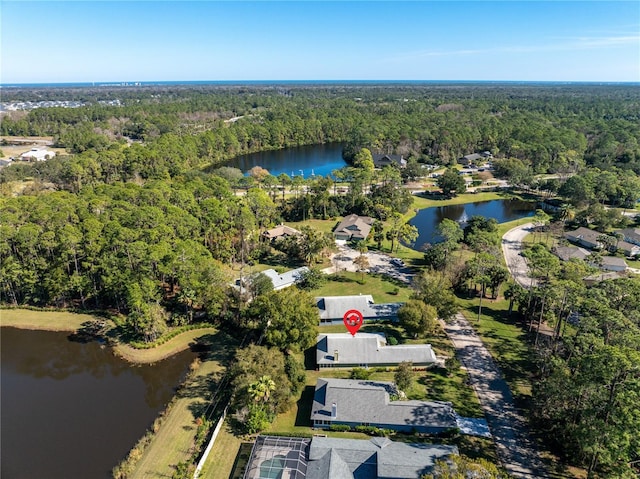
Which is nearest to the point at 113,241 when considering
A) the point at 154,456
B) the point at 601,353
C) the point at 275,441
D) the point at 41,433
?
the point at 41,433

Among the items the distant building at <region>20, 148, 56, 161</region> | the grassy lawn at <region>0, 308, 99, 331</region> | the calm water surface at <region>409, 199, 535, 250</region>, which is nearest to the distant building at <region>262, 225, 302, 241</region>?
the calm water surface at <region>409, 199, 535, 250</region>

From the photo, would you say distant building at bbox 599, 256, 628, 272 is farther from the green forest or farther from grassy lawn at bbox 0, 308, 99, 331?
grassy lawn at bbox 0, 308, 99, 331

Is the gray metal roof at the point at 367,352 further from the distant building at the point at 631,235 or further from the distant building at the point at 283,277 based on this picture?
the distant building at the point at 631,235

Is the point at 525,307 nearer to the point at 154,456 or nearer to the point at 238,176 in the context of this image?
the point at 154,456

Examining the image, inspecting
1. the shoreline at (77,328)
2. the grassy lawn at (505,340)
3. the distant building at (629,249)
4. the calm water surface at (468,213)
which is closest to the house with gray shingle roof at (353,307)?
the grassy lawn at (505,340)

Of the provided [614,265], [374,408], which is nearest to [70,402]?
[374,408]
